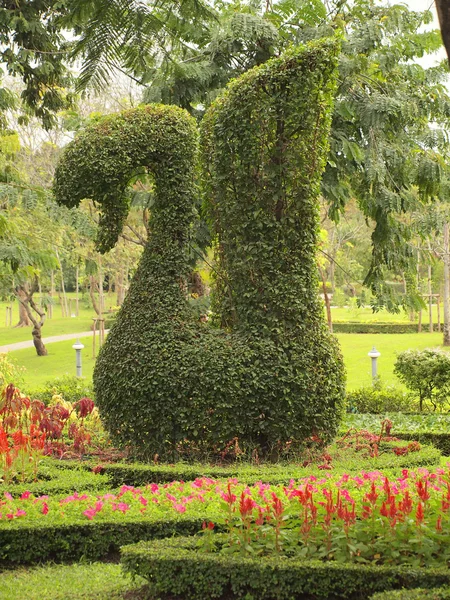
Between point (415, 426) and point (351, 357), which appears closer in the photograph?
point (415, 426)

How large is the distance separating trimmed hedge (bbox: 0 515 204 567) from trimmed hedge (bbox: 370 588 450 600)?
5.95ft

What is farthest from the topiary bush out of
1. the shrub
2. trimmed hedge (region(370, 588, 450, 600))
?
the shrub

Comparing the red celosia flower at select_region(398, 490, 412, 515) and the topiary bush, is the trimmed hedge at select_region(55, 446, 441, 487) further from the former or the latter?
the red celosia flower at select_region(398, 490, 412, 515)

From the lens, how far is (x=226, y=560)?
3943 mm

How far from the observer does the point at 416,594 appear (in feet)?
11.2

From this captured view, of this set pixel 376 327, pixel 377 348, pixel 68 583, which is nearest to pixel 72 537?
pixel 68 583

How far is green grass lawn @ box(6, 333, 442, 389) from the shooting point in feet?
64.0

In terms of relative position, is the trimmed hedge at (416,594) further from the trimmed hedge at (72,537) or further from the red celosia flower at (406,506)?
the trimmed hedge at (72,537)

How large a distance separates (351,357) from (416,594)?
753 inches

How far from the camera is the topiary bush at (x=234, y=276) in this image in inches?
283

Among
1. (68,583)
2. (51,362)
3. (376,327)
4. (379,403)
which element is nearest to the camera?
(68,583)

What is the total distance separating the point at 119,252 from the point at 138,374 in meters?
17.8

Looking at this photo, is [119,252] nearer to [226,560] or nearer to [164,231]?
[164,231]

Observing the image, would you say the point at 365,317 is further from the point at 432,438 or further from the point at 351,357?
the point at 432,438
